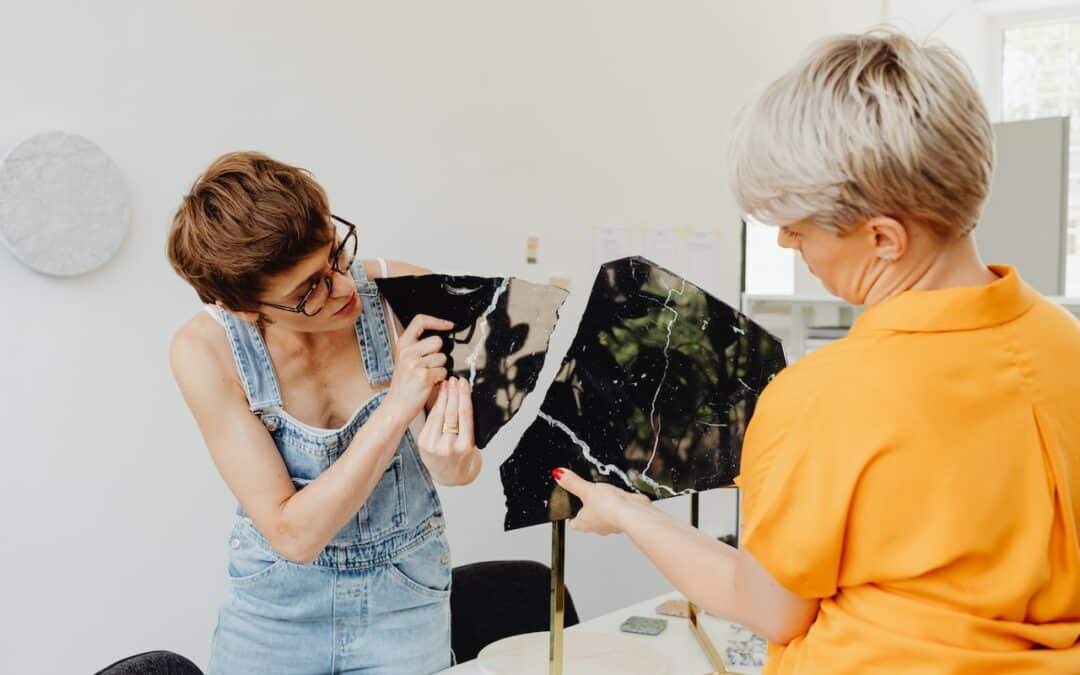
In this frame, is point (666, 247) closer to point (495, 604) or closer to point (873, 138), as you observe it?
point (495, 604)

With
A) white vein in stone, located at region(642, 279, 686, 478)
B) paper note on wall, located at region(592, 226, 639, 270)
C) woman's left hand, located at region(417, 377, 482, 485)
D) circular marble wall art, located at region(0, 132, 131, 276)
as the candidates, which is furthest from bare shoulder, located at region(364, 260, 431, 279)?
paper note on wall, located at region(592, 226, 639, 270)

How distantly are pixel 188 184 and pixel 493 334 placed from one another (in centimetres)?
110

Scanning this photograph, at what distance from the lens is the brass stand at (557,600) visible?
1.36m

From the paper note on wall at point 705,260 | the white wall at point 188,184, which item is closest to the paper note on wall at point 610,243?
the white wall at point 188,184

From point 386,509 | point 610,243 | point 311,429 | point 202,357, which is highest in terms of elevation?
point 610,243

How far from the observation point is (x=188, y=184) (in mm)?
2137

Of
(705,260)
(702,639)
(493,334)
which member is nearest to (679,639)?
(702,639)

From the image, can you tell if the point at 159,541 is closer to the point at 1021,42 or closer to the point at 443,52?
the point at 443,52

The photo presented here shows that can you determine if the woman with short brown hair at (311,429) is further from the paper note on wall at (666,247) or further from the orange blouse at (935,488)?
the paper note on wall at (666,247)

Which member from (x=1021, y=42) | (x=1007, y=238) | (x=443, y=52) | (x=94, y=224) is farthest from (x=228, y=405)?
(x=1021, y=42)

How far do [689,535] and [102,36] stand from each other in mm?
1645

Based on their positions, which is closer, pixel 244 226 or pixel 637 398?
pixel 244 226

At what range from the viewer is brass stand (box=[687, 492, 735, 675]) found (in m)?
1.51

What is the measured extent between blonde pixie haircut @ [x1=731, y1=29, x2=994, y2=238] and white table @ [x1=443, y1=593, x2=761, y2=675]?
0.92 meters
